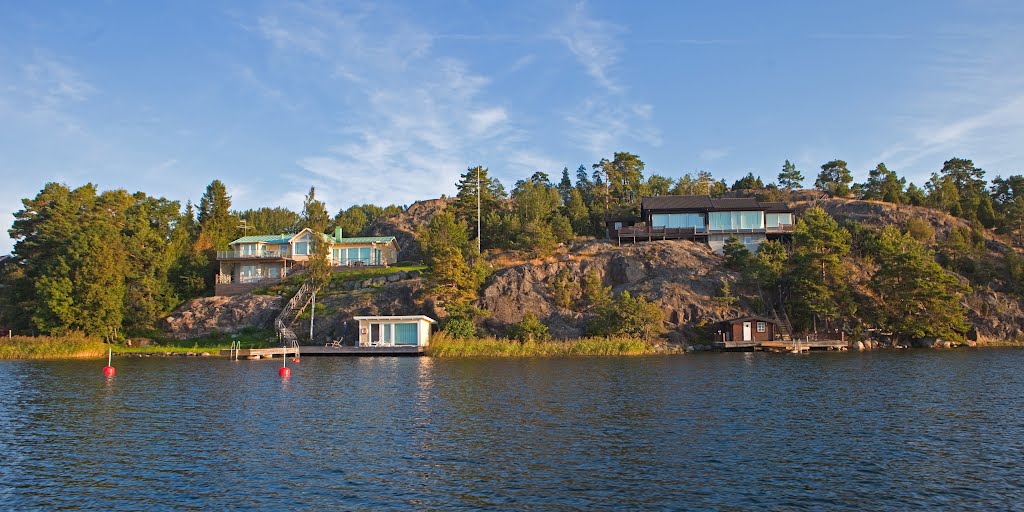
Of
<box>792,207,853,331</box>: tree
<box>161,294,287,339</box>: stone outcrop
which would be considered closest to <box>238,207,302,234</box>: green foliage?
<box>161,294,287,339</box>: stone outcrop

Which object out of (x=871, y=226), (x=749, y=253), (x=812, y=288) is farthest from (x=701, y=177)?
(x=812, y=288)

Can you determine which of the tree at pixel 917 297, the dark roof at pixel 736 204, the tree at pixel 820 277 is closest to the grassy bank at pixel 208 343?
the tree at pixel 820 277

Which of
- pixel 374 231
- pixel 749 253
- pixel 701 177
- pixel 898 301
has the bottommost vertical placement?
pixel 898 301

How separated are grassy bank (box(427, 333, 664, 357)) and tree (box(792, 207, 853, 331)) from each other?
1960cm

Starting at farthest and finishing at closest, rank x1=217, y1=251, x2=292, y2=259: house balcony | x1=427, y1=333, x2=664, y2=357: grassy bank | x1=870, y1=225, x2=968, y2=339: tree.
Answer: x1=217, y1=251, x2=292, y2=259: house balcony, x1=870, y1=225, x2=968, y2=339: tree, x1=427, y1=333, x2=664, y2=357: grassy bank

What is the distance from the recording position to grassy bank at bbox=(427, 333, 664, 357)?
65.2 meters

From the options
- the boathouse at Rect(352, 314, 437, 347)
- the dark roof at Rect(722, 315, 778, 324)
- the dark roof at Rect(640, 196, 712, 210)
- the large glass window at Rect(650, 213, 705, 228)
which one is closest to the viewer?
the boathouse at Rect(352, 314, 437, 347)

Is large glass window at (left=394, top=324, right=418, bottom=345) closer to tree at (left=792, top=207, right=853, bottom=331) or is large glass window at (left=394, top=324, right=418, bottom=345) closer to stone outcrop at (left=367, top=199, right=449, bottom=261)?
tree at (left=792, top=207, right=853, bottom=331)

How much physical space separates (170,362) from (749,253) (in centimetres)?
6725

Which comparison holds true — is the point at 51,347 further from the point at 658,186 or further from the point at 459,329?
the point at 658,186

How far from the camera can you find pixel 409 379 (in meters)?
45.1

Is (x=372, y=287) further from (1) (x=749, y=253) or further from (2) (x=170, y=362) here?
(1) (x=749, y=253)

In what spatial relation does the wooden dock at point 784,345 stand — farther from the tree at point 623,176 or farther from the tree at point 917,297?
the tree at point 623,176

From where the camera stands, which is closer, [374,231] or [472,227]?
[472,227]
